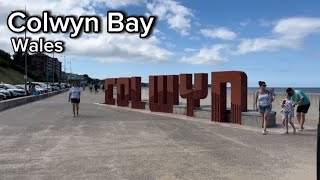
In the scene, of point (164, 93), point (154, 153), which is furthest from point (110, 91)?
A: point (154, 153)

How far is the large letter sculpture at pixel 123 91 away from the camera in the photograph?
99.0 ft

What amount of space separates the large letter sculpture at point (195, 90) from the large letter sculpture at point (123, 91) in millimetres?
8653

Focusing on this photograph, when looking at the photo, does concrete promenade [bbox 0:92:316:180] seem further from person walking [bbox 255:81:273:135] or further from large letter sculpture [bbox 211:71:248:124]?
large letter sculpture [bbox 211:71:248:124]

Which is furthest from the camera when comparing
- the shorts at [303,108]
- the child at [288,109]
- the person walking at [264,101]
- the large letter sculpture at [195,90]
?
the large letter sculpture at [195,90]

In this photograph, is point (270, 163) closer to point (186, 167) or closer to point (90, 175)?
point (186, 167)

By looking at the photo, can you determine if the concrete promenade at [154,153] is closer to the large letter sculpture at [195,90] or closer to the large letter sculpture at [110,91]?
the large letter sculpture at [195,90]

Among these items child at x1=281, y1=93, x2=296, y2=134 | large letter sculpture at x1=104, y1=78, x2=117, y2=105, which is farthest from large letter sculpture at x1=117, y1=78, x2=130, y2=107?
child at x1=281, y1=93, x2=296, y2=134

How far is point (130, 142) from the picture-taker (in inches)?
475

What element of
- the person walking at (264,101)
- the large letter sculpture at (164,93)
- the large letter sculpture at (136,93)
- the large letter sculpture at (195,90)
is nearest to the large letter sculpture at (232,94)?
the large letter sculpture at (195,90)

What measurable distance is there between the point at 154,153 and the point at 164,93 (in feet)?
46.8

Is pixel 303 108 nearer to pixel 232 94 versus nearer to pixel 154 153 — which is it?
pixel 232 94

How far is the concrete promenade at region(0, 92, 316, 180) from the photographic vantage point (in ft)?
27.2

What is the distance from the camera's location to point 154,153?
10336 millimetres

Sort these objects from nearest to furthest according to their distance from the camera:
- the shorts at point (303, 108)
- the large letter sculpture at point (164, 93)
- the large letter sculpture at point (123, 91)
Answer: the shorts at point (303, 108)
the large letter sculpture at point (164, 93)
the large letter sculpture at point (123, 91)
